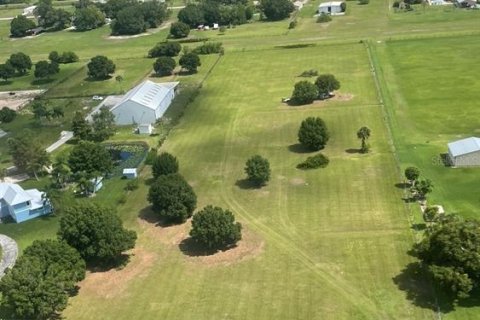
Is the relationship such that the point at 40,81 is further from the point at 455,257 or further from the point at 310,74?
the point at 455,257

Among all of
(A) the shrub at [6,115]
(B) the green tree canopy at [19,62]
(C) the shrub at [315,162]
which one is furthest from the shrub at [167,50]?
(C) the shrub at [315,162]

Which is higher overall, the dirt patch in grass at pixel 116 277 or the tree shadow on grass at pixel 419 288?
the tree shadow on grass at pixel 419 288

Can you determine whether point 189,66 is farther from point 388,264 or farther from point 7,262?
point 388,264

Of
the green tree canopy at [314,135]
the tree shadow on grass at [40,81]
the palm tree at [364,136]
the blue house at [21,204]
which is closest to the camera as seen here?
the blue house at [21,204]

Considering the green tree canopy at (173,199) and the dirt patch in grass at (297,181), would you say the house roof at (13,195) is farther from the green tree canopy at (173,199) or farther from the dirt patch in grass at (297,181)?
the dirt patch in grass at (297,181)

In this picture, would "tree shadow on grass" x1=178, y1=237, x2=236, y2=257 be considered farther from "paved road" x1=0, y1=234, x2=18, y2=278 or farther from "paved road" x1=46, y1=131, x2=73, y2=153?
"paved road" x1=46, y1=131, x2=73, y2=153

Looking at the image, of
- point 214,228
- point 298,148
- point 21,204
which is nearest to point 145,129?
point 298,148

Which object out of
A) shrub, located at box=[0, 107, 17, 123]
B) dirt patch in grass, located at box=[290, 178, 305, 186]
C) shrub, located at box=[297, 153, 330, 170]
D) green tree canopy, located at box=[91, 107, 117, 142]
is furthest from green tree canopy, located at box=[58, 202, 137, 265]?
shrub, located at box=[0, 107, 17, 123]
